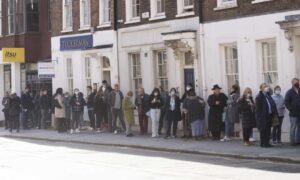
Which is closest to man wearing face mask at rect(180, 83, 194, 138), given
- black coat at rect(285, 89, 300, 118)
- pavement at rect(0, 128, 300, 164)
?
pavement at rect(0, 128, 300, 164)

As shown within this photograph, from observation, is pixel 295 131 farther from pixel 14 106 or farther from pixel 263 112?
pixel 14 106

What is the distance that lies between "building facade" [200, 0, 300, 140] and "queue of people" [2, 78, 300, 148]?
0.81 meters

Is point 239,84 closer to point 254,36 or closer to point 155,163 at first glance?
point 254,36

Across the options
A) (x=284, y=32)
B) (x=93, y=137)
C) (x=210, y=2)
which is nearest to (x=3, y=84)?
(x=93, y=137)

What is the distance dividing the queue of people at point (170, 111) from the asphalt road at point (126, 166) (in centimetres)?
251

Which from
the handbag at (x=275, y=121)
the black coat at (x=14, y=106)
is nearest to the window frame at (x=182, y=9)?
the handbag at (x=275, y=121)

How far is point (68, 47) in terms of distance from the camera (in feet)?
112

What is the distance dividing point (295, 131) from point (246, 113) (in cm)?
165

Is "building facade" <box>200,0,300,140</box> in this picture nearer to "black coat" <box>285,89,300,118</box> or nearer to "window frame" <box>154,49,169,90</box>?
"black coat" <box>285,89,300,118</box>

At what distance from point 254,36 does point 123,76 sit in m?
9.11

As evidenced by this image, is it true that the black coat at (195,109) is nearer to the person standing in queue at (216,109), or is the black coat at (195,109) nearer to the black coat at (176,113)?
the person standing in queue at (216,109)

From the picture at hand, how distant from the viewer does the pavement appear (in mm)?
18031

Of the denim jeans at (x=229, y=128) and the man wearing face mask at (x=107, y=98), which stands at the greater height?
the man wearing face mask at (x=107, y=98)

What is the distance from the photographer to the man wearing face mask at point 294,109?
64.7 feet
